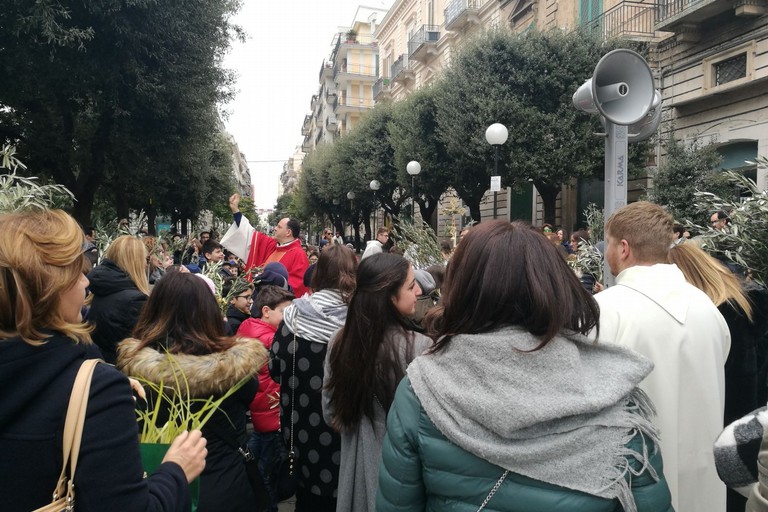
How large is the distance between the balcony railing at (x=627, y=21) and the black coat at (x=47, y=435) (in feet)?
61.6

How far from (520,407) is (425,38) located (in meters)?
34.1

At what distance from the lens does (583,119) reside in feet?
58.9

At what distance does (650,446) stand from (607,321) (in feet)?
3.27

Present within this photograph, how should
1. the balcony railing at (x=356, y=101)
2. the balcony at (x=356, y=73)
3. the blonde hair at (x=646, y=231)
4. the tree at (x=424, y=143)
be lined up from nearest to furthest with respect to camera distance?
the blonde hair at (x=646, y=231)
the tree at (x=424, y=143)
the balcony at (x=356, y=73)
the balcony railing at (x=356, y=101)

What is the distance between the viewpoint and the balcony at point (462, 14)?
91.7 ft

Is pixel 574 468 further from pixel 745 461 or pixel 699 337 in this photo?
pixel 699 337

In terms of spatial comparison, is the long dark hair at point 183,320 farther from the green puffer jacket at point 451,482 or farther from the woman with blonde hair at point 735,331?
the woman with blonde hair at point 735,331

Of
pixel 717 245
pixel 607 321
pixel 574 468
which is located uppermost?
pixel 717 245

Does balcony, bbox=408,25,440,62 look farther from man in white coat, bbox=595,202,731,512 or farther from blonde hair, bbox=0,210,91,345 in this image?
blonde hair, bbox=0,210,91,345

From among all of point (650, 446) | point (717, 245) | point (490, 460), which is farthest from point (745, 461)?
point (717, 245)

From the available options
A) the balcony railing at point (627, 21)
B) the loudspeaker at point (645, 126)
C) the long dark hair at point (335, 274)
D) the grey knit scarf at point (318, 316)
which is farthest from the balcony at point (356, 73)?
the grey knit scarf at point (318, 316)

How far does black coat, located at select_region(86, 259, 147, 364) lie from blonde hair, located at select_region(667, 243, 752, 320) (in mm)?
3256

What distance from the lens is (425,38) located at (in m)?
Result: 33.2

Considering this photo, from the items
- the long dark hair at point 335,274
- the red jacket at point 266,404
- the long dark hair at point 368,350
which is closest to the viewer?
the long dark hair at point 368,350
